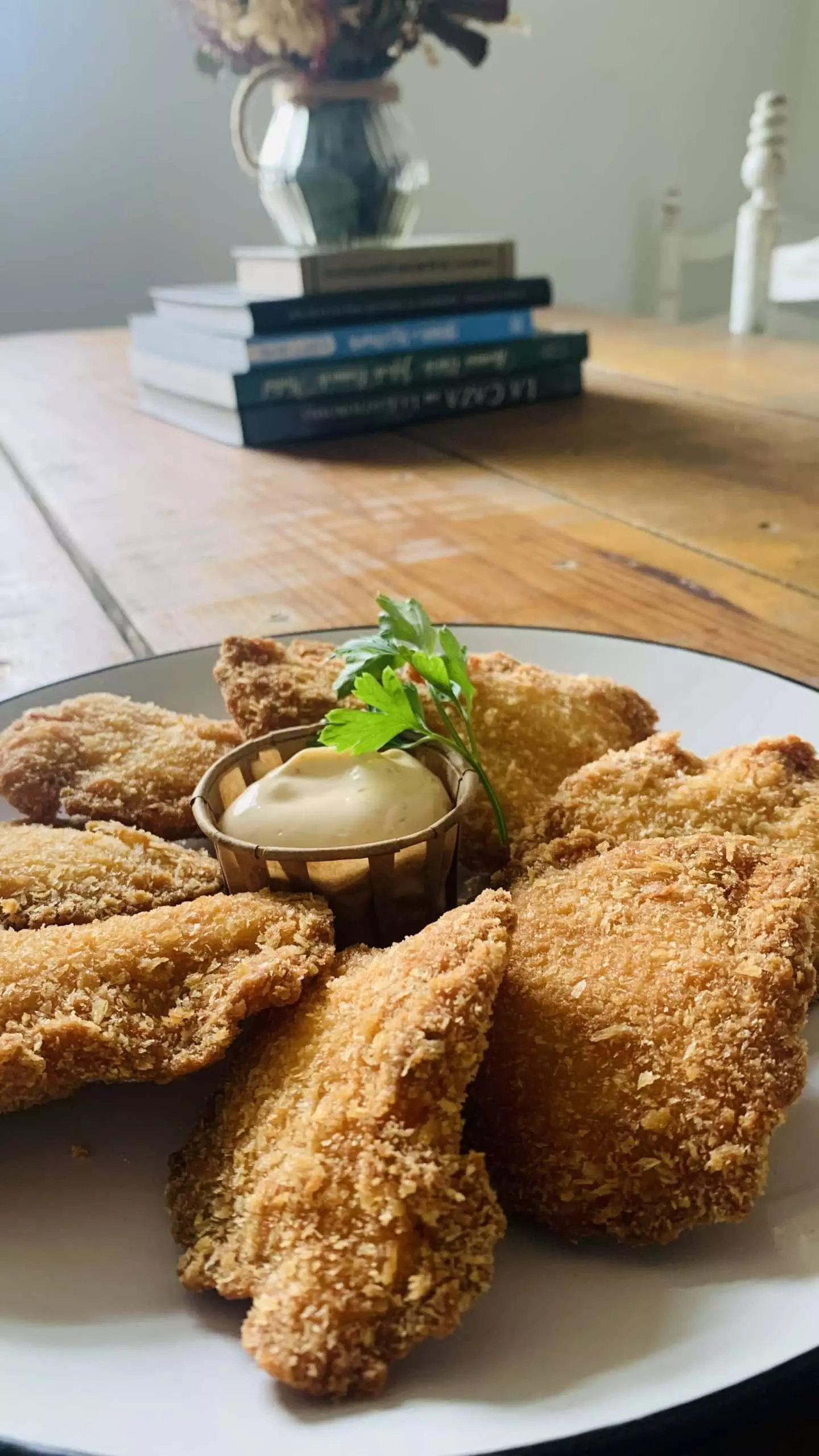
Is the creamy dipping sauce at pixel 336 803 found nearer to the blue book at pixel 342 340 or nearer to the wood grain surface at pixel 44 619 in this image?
the wood grain surface at pixel 44 619

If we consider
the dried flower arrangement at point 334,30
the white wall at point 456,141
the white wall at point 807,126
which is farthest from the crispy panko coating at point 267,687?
the white wall at point 807,126

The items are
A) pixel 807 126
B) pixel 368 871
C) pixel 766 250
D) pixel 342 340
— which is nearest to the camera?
pixel 368 871

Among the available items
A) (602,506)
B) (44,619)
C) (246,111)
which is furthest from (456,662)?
(246,111)

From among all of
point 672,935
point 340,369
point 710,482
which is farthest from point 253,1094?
point 340,369

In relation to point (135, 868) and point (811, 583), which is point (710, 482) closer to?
point (811, 583)

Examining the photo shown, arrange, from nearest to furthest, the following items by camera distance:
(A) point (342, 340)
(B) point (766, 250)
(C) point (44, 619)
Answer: (C) point (44, 619) < (A) point (342, 340) < (B) point (766, 250)

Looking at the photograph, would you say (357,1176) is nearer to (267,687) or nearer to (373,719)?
(373,719)

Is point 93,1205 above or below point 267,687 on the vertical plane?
below
